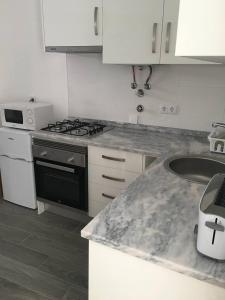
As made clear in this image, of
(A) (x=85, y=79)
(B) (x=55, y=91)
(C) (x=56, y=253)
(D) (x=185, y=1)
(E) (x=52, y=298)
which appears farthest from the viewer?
(B) (x=55, y=91)

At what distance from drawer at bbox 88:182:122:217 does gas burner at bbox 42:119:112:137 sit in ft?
1.57

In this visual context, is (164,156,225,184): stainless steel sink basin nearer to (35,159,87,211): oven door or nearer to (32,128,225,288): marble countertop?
(32,128,225,288): marble countertop

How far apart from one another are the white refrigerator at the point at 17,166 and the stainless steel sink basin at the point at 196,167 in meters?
1.50

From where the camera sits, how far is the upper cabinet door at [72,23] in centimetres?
217

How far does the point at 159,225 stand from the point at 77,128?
178 centimetres

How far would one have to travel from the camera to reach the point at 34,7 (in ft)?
9.18

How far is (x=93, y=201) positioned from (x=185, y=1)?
1.92m

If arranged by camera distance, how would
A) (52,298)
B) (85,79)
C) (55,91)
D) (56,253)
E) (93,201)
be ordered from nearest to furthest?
(52,298)
(56,253)
(93,201)
(85,79)
(55,91)

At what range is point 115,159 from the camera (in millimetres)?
2199

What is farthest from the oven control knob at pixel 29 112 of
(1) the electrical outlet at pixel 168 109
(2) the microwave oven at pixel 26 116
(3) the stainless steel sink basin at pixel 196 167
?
(3) the stainless steel sink basin at pixel 196 167

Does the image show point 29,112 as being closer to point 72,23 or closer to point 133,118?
point 72,23

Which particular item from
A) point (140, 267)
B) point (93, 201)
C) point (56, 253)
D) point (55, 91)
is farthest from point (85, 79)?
point (140, 267)

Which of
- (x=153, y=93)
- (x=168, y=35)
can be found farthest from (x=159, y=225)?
(x=153, y=93)

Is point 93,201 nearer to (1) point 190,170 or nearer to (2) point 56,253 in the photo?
(2) point 56,253
